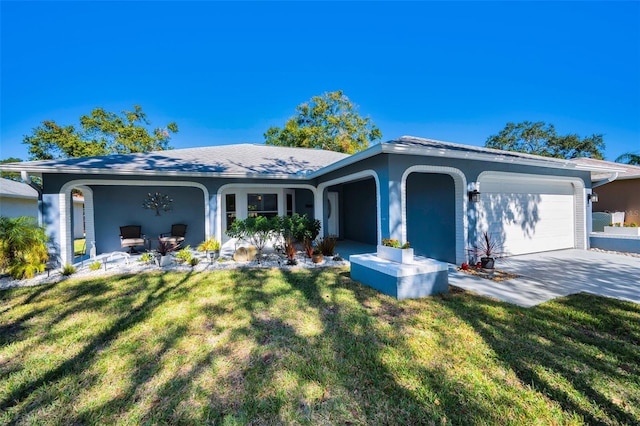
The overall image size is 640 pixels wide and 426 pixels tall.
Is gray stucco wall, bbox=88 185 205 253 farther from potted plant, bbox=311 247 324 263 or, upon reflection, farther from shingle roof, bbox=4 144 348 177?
potted plant, bbox=311 247 324 263

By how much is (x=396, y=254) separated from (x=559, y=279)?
3.88 m

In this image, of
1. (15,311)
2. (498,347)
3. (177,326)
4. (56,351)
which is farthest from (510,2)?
(15,311)

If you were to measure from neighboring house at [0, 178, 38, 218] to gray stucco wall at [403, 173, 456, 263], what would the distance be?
58.9 ft

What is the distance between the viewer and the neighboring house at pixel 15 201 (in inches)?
519

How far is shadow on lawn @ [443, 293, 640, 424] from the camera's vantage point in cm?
218

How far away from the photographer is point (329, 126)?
2586 centimetres

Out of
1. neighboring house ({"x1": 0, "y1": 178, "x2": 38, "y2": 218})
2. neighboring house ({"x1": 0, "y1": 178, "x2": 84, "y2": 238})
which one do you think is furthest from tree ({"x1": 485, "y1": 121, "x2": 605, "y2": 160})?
neighboring house ({"x1": 0, "y1": 178, "x2": 38, "y2": 218})

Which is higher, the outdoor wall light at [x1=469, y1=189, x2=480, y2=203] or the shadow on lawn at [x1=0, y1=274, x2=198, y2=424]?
the outdoor wall light at [x1=469, y1=189, x2=480, y2=203]

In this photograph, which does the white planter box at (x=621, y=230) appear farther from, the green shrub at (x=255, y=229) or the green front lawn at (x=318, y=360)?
the green shrub at (x=255, y=229)

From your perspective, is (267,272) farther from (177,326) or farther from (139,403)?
(139,403)

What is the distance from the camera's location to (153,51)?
11484 mm

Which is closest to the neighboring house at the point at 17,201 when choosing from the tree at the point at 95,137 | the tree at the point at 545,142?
the tree at the point at 95,137

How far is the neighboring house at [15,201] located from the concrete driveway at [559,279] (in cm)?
1942

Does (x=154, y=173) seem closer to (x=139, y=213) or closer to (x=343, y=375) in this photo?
(x=139, y=213)
